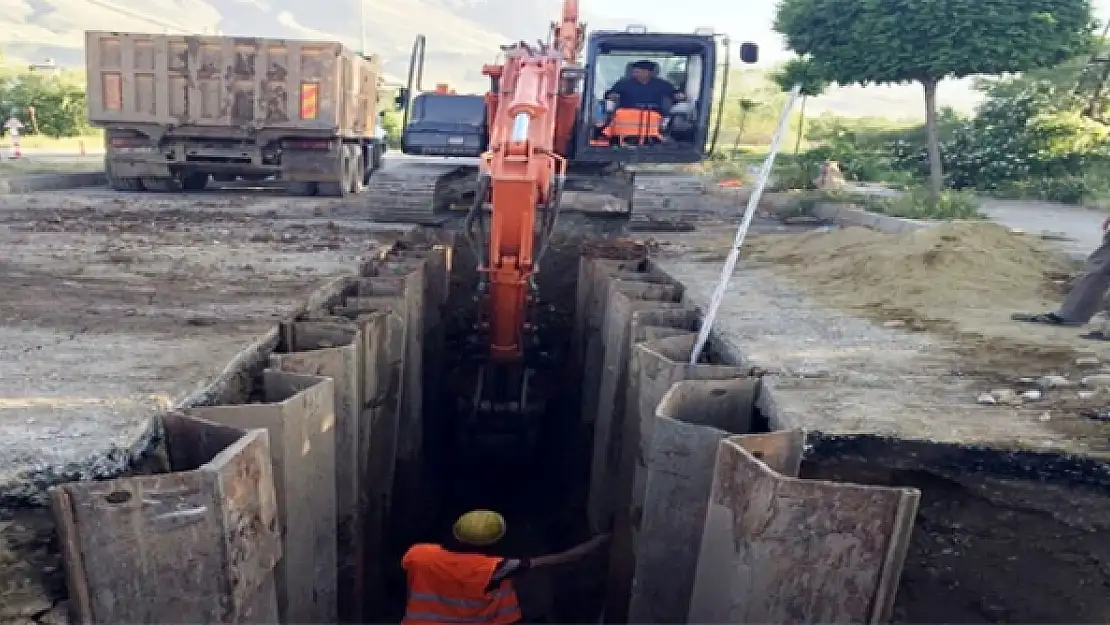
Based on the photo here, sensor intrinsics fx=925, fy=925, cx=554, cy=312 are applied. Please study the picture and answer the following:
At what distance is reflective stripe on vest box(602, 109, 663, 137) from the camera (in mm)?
10766

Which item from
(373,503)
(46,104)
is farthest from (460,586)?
(46,104)

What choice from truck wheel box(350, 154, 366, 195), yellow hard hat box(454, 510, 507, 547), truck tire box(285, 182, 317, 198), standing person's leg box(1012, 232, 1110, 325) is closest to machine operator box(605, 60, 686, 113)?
standing person's leg box(1012, 232, 1110, 325)

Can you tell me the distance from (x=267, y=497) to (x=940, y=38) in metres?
15.9

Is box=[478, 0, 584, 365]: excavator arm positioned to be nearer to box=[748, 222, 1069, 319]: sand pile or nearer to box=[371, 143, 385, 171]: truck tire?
box=[748, 222, 1069, 319]: sand pile

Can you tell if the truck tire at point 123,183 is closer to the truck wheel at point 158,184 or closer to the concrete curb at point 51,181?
the truck wheel at point 158,184

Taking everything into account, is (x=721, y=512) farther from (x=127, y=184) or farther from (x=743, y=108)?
(x=743, y=108)

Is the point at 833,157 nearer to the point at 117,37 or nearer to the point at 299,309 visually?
the point at 117,37

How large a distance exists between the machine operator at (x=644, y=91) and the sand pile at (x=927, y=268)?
2.10m

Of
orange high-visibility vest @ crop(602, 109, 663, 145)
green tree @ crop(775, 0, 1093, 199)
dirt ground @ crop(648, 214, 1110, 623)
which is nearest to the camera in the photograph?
dirt ground @ crop(648, 214, 1110, 623)

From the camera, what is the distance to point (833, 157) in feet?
82.9

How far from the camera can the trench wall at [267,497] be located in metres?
3.10

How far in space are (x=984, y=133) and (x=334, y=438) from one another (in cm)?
2316

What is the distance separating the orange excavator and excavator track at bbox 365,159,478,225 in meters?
0.01

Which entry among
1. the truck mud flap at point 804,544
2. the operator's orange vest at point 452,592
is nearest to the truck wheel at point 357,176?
the operator's orange vest at point 452,592
